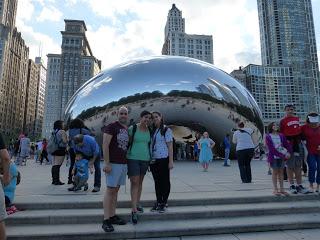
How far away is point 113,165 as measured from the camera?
4.37m

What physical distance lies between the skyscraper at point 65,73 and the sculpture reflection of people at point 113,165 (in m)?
133

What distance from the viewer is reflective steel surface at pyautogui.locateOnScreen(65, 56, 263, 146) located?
13.4m

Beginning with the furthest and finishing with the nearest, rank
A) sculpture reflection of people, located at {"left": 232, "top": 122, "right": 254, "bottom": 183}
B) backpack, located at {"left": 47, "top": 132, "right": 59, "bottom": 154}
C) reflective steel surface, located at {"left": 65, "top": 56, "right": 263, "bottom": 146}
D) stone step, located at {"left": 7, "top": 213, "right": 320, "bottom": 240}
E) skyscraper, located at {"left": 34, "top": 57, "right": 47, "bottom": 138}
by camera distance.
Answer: skyscraper, located at {"left": 34, "top": 57, "right": 47, "bottom": 138} → reflective steel surface, located at {"left": 65, "top": 56, "right": 263, "bottom": 146} → sculpture reflection of people, located at {"left": 232, "top": 122, "right": 254, "bottom": 183} → backpack, located at {"left": 47, "top": 132, "right": 59, "bottom": 154} → stone step, located at {"left": 7, "top": 213, "right": 320, "bottom": 240}

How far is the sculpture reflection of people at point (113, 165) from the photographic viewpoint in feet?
14.1

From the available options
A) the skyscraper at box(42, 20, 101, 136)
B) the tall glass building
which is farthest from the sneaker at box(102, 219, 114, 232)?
the skyscraper at box(42, 20, 101, 136)

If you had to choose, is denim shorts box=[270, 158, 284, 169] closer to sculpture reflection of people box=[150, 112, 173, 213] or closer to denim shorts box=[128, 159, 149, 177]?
sculpture reflection of people box=[150, 112, 173, 213]

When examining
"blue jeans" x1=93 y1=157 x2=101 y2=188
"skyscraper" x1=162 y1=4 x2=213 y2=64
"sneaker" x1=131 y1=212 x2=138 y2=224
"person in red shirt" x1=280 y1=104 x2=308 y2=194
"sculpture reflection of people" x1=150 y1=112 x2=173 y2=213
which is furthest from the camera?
"skyscraper" x1=162 y1=4 x2=213 y2=64

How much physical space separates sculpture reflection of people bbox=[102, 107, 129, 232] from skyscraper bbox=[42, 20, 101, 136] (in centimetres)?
13314

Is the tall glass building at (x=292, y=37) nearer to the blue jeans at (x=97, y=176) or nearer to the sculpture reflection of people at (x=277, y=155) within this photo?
the sculpture reflection of people at (x=277, y=155)

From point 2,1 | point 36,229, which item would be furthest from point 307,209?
point 2,1

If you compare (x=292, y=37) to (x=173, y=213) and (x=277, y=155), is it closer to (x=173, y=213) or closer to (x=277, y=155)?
(x=277, y=155)

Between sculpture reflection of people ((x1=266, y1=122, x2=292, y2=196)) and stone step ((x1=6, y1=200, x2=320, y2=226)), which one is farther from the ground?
sculpture reflection of people ((x1=266, y1=122, x2=292, y2=196))

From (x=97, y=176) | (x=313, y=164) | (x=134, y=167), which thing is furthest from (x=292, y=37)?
(x=134, y=167)

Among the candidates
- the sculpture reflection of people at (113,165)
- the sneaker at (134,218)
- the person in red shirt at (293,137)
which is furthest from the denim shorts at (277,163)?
the sculpture reflection of people at (113,165)
